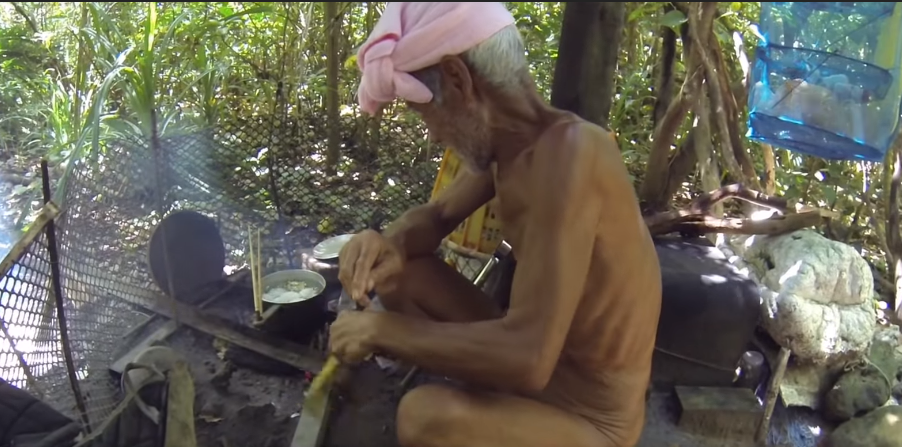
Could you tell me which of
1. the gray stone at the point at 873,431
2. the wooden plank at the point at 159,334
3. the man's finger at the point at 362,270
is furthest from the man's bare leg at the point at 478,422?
the gray stone at the point at 873,431

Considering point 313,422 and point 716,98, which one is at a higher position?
point 716,98

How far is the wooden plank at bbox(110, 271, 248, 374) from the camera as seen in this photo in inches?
83.2

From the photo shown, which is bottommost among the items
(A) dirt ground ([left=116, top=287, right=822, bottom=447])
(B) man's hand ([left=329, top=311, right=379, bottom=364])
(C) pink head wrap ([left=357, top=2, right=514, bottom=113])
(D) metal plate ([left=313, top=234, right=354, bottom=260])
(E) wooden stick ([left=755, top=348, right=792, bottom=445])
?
(A) dirt ground ([left=116, top=287, right=822, bottom=447])

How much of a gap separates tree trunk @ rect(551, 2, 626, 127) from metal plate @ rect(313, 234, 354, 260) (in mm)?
998

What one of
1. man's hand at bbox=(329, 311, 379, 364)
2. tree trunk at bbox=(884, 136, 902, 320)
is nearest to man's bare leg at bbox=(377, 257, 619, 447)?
man's hand at bbox=(329, 311, 379, 364)

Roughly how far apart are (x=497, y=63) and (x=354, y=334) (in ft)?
2.01

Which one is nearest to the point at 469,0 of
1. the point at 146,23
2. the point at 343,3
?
the point at 343,3

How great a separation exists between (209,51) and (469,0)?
6.05 feet

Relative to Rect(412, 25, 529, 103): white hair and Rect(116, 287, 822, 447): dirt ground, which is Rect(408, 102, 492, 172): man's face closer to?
Rect(412, 25, 529, 103): white hair

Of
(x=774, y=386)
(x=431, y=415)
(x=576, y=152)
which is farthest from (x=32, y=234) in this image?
(x=774, y=386)

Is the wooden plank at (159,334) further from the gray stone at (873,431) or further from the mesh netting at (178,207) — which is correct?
the gray stone at (873,431)

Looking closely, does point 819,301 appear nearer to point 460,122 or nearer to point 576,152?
point 576,152

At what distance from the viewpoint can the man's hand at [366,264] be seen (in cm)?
168

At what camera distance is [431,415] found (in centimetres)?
150
